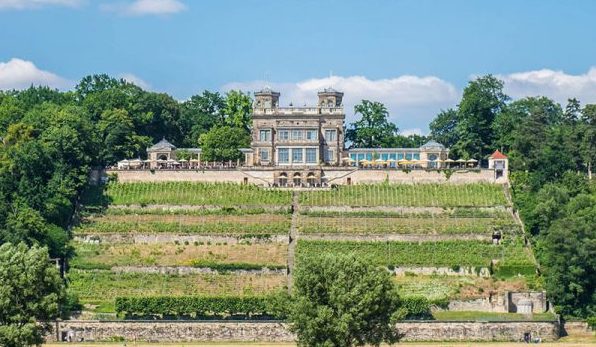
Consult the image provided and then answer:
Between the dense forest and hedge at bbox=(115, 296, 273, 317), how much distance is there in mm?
11683

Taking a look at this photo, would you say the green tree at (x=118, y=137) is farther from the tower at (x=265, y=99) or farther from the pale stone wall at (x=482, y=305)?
the pale stone wall at (x=482, y=305)

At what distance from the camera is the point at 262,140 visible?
400 ft

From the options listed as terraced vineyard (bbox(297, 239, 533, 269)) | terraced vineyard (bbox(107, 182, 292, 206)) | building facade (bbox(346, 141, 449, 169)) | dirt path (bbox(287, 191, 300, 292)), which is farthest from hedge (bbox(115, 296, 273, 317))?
building facade (bbox(346, 141, 449, 169))

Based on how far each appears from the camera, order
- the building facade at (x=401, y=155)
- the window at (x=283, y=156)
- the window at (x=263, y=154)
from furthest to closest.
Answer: the building facade at (x=401, y=155) → the window at (x=263, y=154) → the window at (x=283, y=156)

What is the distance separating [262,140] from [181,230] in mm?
18391

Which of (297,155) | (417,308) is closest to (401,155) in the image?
(297,155)

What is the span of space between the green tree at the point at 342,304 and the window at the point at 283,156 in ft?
155

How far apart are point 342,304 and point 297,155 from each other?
50364 mm

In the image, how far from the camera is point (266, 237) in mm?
105125

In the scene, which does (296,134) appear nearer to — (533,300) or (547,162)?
(547,162)

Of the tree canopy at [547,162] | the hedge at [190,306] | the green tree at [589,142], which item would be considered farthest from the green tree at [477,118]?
the hedge at [190,306]

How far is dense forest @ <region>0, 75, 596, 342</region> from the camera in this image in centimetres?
9569

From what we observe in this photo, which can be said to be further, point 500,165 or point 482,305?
point 500,165

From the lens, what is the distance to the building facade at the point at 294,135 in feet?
396
